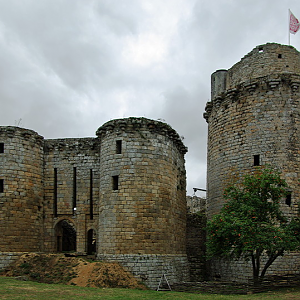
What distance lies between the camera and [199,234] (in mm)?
26953

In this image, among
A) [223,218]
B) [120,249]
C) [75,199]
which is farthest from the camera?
[75,199]

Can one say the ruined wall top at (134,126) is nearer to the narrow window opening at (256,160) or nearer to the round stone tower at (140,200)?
the round stone tower at (140,200)

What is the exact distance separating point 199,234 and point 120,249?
333 inches

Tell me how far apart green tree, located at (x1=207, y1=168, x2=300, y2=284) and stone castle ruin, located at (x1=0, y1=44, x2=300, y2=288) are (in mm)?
3428

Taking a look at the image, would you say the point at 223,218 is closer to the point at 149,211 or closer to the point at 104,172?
the point at 149,211

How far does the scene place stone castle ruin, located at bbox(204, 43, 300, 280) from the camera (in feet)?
Answer: 71.6

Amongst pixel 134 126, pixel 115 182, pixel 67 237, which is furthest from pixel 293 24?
pixel 67 237

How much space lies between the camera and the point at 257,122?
22750mm

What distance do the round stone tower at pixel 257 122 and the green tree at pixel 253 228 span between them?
3.64m

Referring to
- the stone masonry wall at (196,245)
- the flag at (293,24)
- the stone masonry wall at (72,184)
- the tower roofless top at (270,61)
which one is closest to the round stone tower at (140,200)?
the stone masonry wall at (72,184)

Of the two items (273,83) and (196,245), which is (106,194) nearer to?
(196,245)

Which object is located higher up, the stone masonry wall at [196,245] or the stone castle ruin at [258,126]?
the stone castle ruin at [258,126]

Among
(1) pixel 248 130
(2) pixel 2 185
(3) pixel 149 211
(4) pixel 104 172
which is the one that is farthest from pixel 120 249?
(1) pixel 248 130

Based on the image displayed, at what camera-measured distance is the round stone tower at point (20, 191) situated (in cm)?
2127
